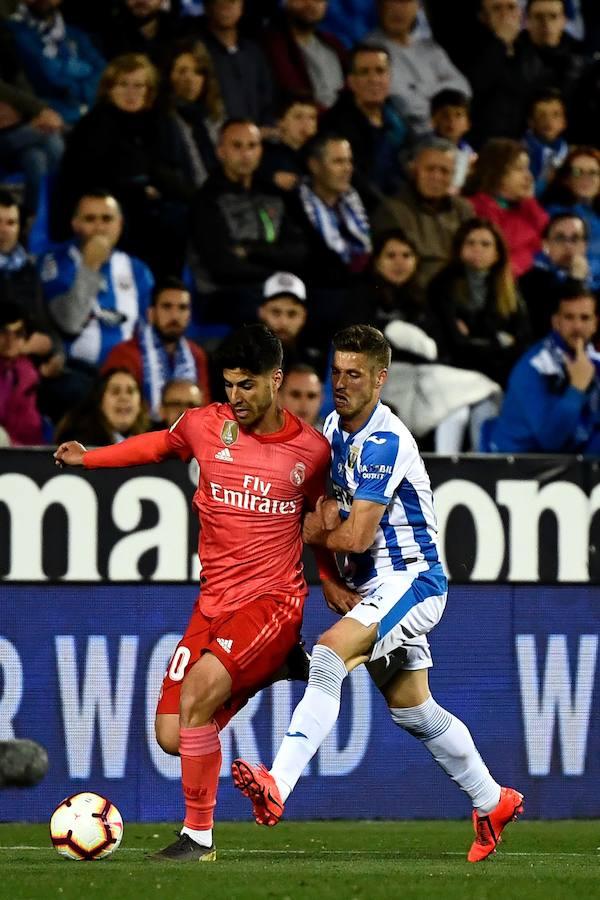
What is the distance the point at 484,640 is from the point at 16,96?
16.4ft

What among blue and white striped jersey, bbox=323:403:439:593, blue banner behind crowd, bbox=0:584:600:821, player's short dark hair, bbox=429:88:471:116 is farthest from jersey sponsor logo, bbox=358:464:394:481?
player's short dark hair, bbox=429:88:471:116

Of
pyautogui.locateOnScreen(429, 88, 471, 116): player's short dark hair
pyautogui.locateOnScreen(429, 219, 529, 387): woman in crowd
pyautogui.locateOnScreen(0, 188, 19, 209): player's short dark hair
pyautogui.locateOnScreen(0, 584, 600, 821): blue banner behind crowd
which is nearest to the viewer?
pyautogui.locateOnScreen(0, 584, 600, 821): blue banner behind crowd

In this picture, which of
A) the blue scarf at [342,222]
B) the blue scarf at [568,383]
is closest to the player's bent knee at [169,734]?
the blue scarf at [568,383]

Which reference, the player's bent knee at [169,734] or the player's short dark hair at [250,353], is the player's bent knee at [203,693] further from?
the player's short dark hair at [250,353]

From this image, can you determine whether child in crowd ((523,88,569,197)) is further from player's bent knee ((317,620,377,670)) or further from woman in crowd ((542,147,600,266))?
player's bent knee ((317,620,377,670))

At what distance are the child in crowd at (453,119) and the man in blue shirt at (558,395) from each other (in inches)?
99.2

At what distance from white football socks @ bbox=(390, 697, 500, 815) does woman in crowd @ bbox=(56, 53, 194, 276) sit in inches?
221

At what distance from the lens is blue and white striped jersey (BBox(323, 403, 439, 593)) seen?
6.94 m

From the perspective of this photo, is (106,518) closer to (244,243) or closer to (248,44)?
(244,243)

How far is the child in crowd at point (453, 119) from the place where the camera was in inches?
548

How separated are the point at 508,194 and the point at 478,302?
161 cm

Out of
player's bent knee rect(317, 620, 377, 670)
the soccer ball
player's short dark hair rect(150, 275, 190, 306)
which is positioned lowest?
the soccer ball

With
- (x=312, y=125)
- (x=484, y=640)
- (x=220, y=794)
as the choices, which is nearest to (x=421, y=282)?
(x=312, y=125)

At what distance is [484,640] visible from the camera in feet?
32.1
